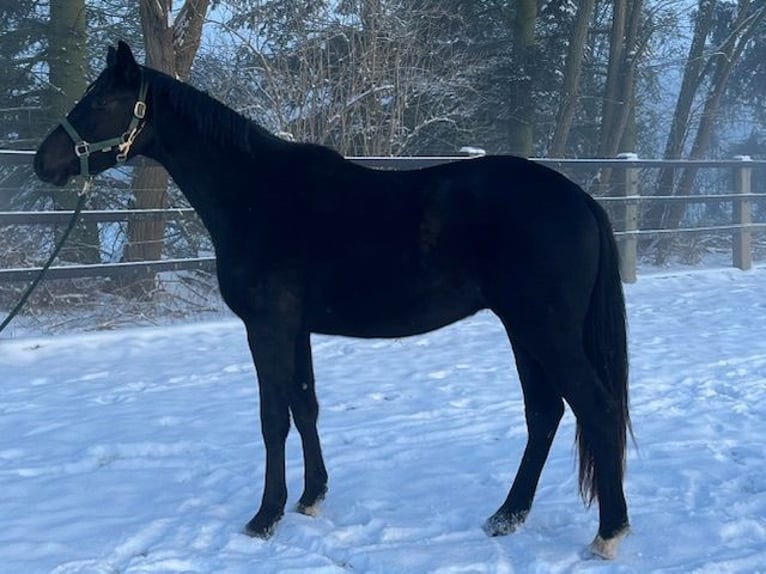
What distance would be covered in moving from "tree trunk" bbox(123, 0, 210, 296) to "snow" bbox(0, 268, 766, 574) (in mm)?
1482

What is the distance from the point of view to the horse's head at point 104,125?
3.44 m

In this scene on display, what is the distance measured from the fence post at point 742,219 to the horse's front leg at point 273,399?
9641 mm

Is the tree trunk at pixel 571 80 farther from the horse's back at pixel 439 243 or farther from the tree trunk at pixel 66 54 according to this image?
the horse's back at pixel 439 243

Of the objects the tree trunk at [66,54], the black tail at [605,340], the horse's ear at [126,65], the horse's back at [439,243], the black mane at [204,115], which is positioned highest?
the tree trunk at [66,54]

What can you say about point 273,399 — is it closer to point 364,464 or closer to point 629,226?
point 364,464

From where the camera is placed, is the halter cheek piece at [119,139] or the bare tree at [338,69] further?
the bare tree at [338,69]

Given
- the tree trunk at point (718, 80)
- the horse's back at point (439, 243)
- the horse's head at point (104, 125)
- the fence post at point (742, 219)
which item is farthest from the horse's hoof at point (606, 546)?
the tree trunk at point (718, 80)

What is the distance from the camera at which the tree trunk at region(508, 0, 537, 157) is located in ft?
45.4

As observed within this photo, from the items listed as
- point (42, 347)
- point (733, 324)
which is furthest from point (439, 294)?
point (733, 324)

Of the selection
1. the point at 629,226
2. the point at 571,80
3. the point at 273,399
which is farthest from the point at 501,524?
the point at 571,80

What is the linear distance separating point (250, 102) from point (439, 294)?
28.5 ft

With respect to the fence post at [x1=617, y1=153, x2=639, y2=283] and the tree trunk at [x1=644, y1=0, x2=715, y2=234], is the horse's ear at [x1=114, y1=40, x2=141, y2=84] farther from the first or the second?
the tree trunk at [x1=644, y1=0, x2=715, y2=234]

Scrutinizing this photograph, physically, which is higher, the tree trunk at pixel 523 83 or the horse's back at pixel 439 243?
the tree trunk at pixel 523 83

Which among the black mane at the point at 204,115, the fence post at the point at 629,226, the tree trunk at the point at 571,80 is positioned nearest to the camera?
the black mane at the point at 204,115
